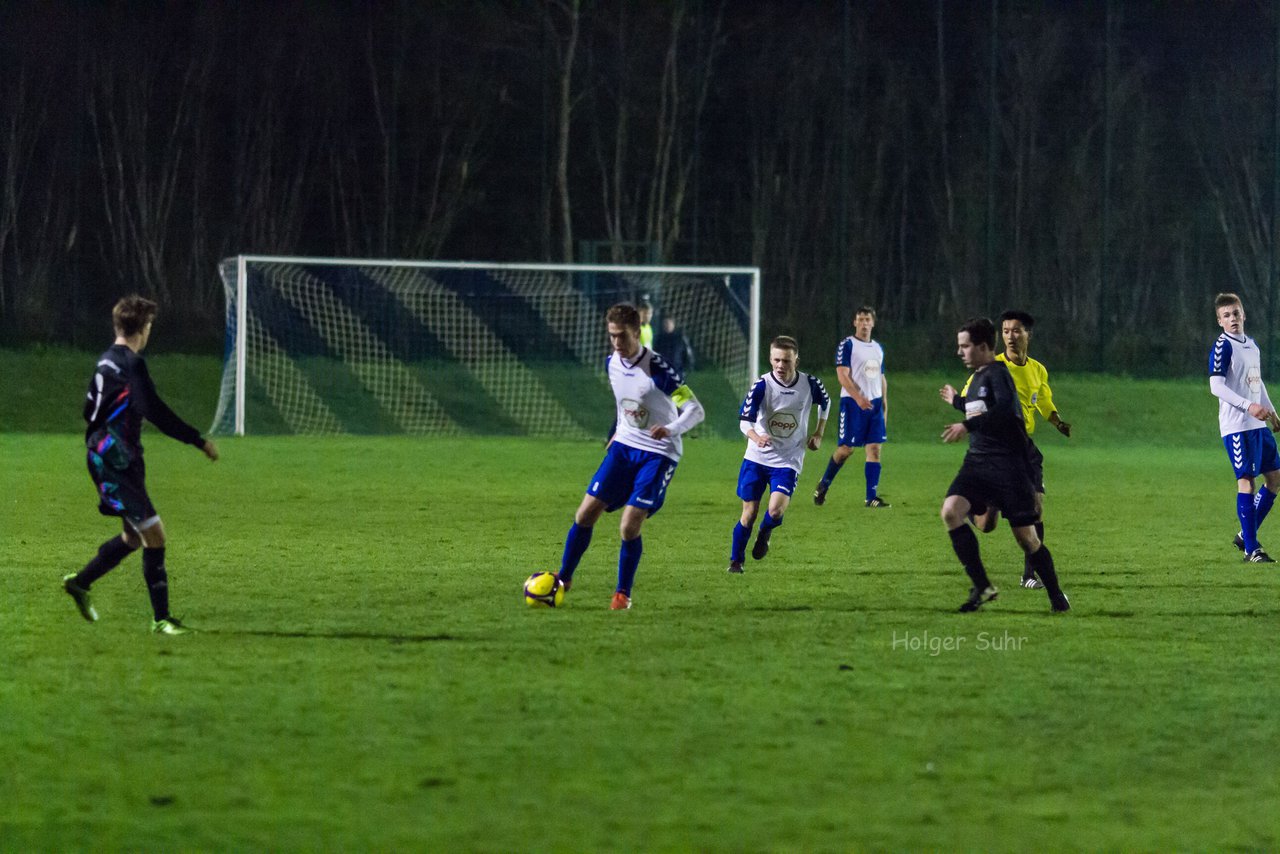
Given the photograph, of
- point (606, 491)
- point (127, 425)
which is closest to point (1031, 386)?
point (606, 491)

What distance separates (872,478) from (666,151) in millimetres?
17272

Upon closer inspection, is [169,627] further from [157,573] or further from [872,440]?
[872,440]

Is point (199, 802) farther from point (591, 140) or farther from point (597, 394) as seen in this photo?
point (591, 140)

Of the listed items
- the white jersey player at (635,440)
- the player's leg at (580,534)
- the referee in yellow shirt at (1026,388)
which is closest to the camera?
the white jersey player at (635,440)

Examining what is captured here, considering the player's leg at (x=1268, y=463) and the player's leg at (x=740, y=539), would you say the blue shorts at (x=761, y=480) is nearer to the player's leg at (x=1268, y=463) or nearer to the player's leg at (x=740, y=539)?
the player's leg at (x=740, y=539)

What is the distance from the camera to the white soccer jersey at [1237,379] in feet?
37.8

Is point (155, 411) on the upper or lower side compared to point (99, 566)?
upper

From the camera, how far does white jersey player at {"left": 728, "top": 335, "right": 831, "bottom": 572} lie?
36.3ft

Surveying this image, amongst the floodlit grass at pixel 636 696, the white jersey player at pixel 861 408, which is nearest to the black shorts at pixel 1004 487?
the floodlit grass at pixel 636 696

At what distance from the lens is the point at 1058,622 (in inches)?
343

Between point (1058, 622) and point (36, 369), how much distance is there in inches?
927

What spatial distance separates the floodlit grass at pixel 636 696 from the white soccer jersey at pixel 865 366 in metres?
2.93

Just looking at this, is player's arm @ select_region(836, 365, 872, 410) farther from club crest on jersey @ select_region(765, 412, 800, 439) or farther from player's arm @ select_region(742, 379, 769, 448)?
player's arm @ select_region(742, 379, 769, 448)

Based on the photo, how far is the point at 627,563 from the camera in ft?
29.5
